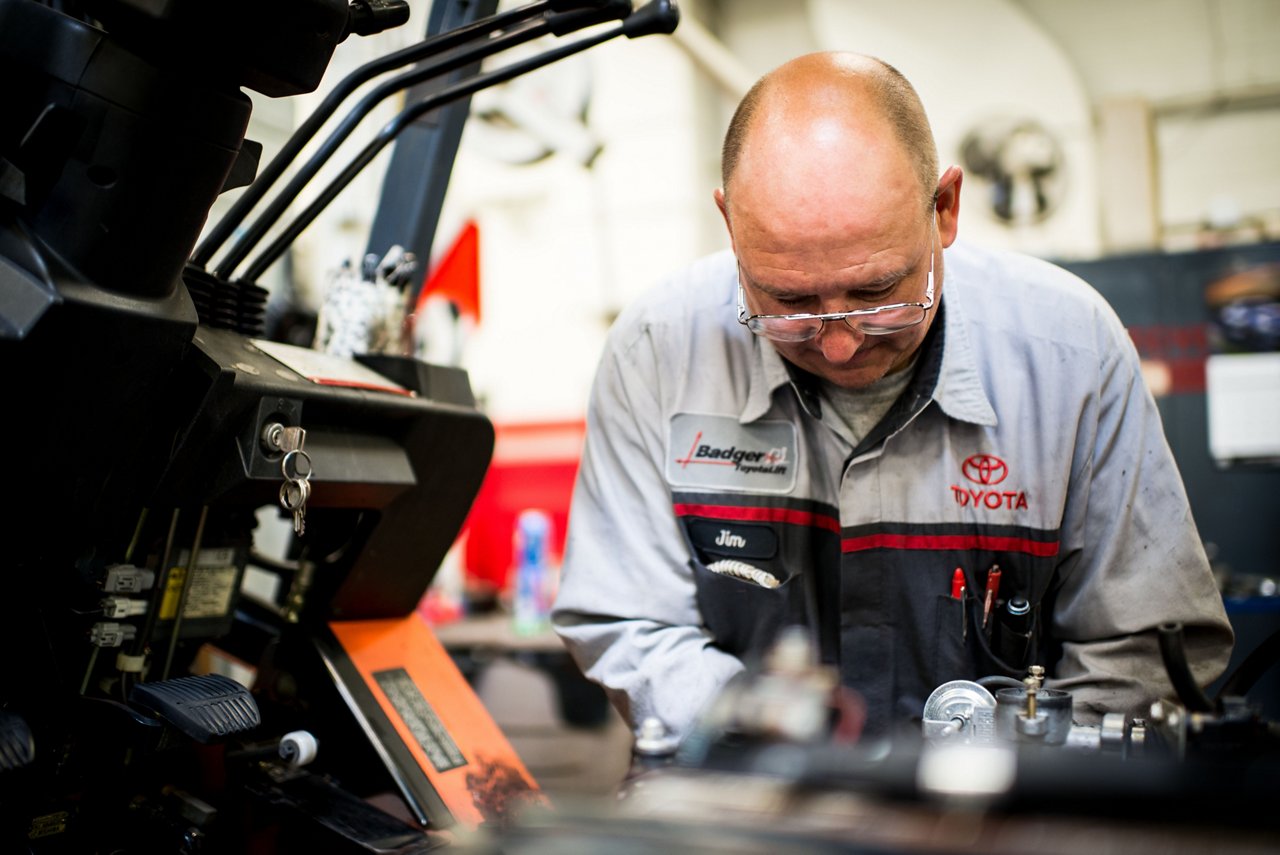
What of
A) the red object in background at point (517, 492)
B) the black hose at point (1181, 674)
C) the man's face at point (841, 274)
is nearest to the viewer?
the black hose at point (1181, 674)

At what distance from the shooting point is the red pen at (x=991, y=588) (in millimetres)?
1282

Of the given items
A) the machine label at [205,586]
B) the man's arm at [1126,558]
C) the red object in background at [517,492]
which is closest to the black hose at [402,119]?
the machine label at [205,586]

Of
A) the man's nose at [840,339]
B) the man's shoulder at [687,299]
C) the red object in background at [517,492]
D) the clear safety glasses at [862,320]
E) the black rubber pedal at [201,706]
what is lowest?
the red object in background at [517,492]

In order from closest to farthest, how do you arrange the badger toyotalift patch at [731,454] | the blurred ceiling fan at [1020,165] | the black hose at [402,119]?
the black hose at [402,119]
the badger toyotalift patch at [731,454]
the blurred ceiling fan at [1020,165]

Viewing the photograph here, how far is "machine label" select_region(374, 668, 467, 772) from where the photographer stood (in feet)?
4.09

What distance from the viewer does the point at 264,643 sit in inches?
53.9

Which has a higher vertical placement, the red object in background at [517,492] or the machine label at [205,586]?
the machine label at [205,586]

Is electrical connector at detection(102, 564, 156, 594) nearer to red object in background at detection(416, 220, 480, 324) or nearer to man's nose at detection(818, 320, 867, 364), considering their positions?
man's nose at detection(818, 320, 867, 364)

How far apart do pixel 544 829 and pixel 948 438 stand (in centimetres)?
85

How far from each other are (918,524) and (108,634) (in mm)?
881

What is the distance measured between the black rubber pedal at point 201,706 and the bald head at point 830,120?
73 centimetres

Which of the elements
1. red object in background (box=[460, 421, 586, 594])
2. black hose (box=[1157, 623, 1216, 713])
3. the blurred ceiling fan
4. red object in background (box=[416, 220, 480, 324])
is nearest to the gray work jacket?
black hose (box=[1157, 623, 1216, 713])

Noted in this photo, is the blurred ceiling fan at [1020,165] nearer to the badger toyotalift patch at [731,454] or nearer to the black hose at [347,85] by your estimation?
the badger toyotalift patch at [731,454]

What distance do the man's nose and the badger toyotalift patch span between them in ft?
0.75
